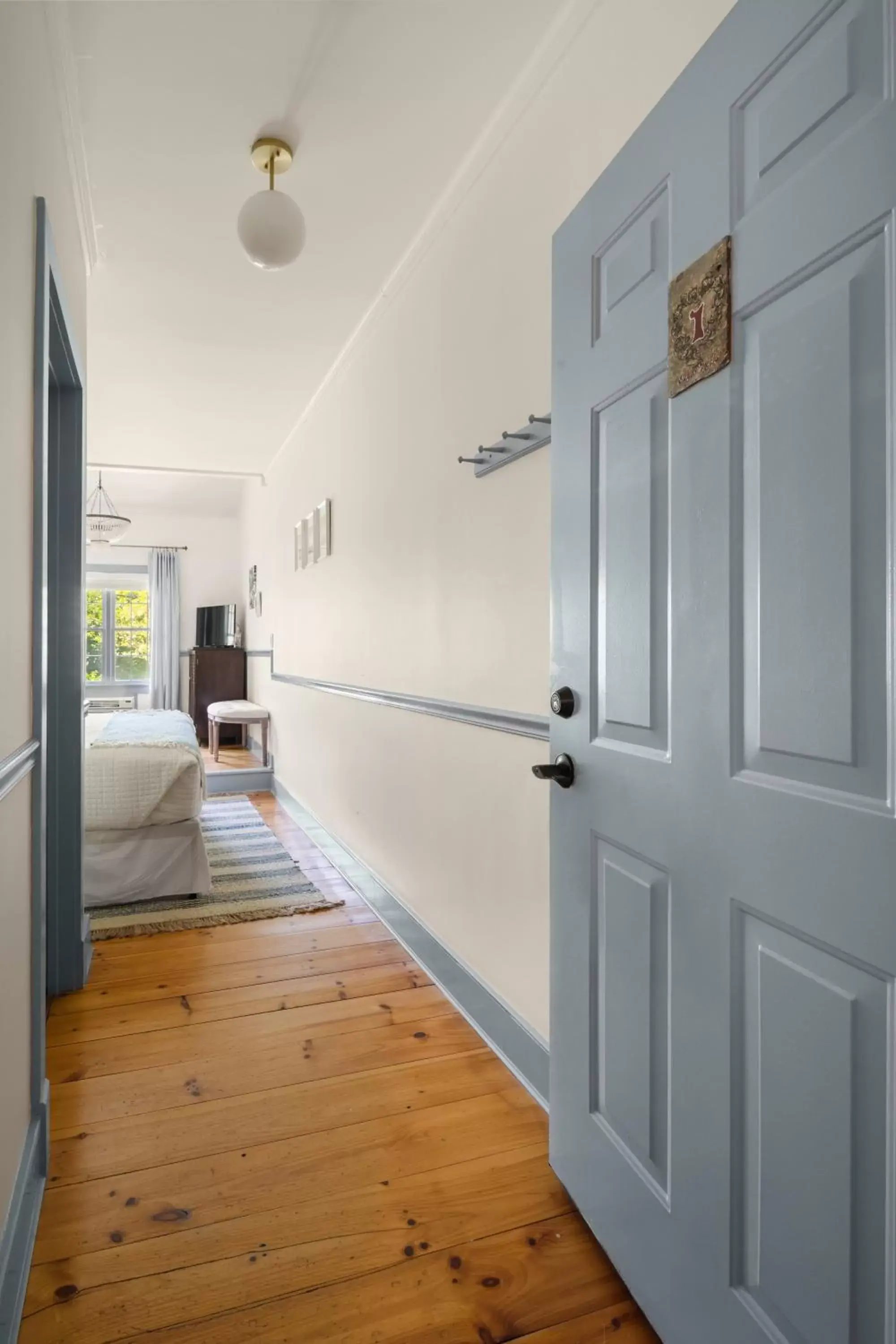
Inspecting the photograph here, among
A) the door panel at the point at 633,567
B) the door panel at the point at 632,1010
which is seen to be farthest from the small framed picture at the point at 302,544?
the door panel at the point at 632,1010

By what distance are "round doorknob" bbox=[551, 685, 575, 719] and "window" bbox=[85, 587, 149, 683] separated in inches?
299

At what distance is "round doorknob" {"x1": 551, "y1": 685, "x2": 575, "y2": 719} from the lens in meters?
1.42

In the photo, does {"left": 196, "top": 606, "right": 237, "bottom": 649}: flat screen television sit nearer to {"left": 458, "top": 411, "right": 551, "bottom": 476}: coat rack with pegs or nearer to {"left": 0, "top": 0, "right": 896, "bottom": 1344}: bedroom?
{"left": 0, "top": 0, "right": 896, "bottom": 1344}: bedroom

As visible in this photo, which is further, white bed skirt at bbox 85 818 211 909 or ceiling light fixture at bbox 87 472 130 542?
ceiling light fixture at bbox 87 472 130 542

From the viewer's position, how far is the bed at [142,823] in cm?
306

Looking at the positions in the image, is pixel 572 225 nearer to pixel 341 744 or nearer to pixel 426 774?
pixel 426 774

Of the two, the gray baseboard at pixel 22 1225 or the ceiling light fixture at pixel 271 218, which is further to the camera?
the ceiling light fixture at pixel 271 218

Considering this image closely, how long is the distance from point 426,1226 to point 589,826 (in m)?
0.82

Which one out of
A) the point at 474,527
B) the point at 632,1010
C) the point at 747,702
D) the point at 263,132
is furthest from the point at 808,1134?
the point at 263,132

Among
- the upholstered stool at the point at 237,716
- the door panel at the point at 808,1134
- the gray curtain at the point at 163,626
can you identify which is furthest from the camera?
the gray curtain at the point at 163,626

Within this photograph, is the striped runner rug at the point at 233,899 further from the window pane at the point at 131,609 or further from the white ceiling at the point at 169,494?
the window pane at the point at 131,609

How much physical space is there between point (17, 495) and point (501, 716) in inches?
47.1

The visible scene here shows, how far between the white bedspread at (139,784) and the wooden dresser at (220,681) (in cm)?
413

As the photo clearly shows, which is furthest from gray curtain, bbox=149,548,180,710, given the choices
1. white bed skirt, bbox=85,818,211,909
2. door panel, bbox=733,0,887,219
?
door panel, bbox=733,0,887,219
